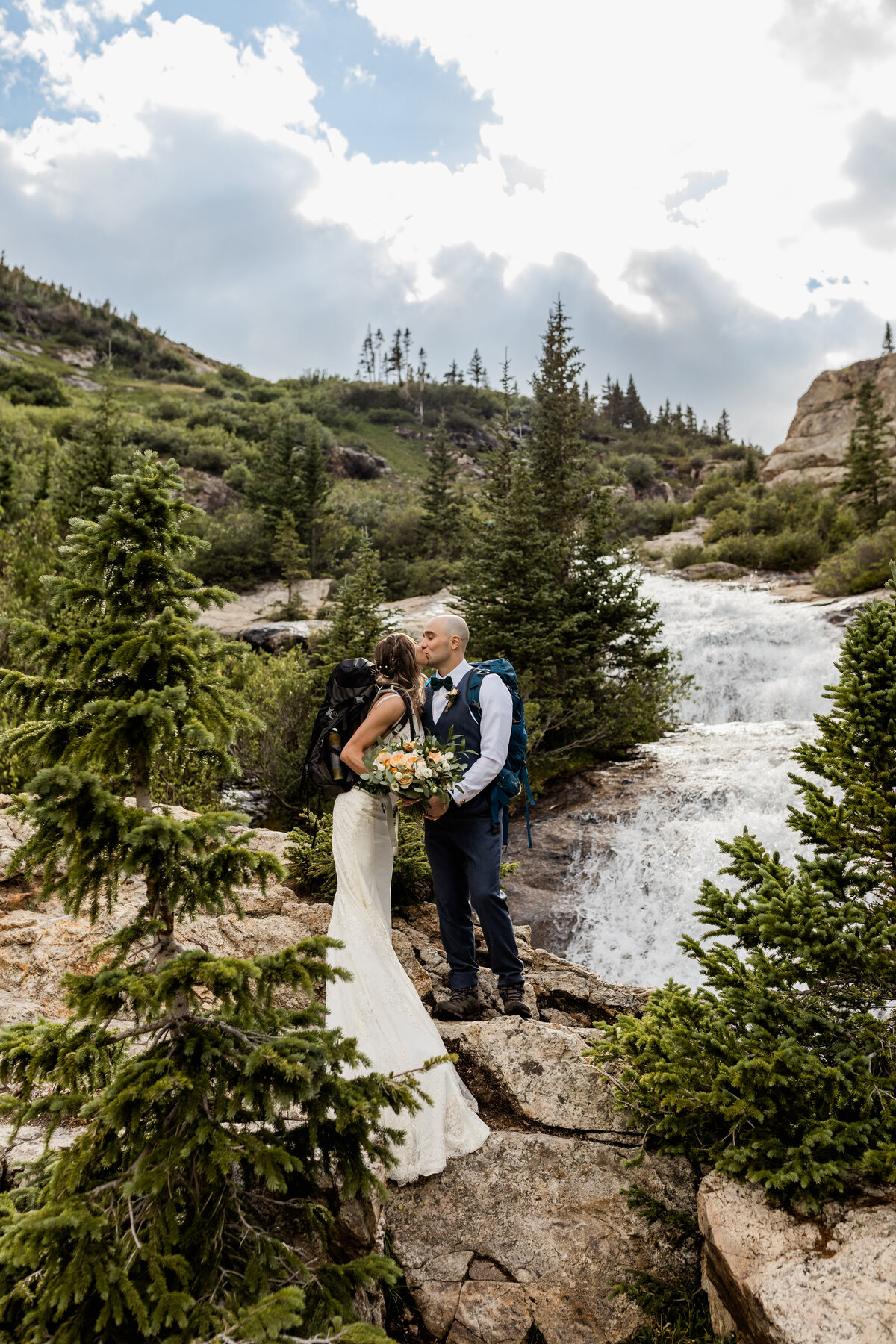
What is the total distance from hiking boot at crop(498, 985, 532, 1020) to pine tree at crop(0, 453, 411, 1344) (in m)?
2.21

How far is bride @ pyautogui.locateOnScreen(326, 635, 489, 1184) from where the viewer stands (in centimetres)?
358

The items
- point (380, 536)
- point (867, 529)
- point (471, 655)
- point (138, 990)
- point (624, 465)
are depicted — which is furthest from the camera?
point (624, 465)

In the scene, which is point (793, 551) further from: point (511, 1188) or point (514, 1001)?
point (511, 1188)

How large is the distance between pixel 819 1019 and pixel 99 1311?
2.87 m

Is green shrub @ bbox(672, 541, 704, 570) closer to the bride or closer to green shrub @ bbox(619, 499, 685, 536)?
green shrub @ bbox(619, 499, 685, 536)

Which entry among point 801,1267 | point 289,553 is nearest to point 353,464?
point 289,553

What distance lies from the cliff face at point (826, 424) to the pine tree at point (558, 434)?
22.7m

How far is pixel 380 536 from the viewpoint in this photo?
36094 mm

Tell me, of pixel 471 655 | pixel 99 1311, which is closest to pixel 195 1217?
pixel 99 1311

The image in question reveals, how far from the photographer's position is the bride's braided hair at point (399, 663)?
166 inches

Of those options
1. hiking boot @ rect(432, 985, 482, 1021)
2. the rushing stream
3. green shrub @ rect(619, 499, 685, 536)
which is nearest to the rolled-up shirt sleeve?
hiking boot @ rect(432, 985, 482, 1021)

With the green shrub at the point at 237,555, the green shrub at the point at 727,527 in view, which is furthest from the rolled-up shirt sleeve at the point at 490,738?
the green shrub at the point at 727,527

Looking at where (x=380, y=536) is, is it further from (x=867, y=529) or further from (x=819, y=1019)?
(x=819, y=1019)

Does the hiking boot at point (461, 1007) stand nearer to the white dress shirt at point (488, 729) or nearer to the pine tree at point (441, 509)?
the white dress shirt at point (488, 729)
